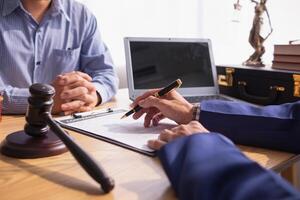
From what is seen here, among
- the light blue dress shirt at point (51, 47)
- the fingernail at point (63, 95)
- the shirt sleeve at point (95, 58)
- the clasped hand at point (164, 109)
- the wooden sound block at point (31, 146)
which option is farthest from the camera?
the shirt sleeve at point (95, 58)

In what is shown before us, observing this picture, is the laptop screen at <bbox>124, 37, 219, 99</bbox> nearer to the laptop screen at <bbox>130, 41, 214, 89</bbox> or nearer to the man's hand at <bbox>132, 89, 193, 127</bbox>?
the laptop screen at <bbox>130, 41, 214, 89</bbox>

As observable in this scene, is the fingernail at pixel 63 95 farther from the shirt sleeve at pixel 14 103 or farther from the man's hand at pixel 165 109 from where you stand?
the man's hand at pixel 165 109

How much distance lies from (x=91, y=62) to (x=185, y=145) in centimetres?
86

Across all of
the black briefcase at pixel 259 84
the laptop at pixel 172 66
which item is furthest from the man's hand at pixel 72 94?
the black briefcase at pixel 259 84

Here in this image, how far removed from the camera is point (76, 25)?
1273 mm

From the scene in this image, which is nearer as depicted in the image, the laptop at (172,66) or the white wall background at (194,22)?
the laptop at (172,66)

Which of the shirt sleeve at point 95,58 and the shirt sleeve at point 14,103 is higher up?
the shirt sleeve at point 95,58

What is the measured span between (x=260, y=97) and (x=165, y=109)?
1.84 ft

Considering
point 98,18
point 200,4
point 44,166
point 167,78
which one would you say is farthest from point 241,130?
point 200,4

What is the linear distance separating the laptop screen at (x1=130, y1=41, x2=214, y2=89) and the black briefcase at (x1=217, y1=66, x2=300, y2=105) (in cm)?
9

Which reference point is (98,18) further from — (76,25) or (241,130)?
Answer: (241,130)

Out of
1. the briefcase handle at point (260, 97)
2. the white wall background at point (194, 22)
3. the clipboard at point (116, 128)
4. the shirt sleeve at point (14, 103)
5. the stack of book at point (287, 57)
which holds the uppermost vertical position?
the white wall background at point (194, 22)

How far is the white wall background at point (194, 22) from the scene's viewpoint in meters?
1.56

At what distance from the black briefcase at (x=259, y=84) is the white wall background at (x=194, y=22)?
37 centimetres
